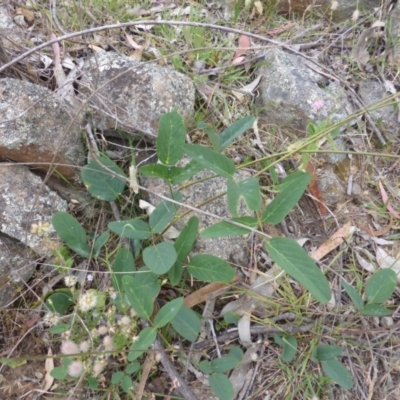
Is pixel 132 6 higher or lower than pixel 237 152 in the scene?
higher

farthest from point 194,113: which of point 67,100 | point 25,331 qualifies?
point 25,331

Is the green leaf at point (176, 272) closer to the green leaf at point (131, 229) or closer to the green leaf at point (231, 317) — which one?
the green leaf at point (131, 229)

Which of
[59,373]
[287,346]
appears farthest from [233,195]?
[59,373]

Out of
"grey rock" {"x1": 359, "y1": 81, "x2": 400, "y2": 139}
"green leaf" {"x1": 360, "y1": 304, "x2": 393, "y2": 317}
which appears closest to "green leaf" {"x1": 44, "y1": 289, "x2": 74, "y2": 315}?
"green leaf" {"x1": 360, "y1": 304, "x2": 393, "y2": 317}

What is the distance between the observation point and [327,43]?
7.21 ft

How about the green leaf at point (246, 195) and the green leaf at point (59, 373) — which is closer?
the green leaf at point (246, 195)

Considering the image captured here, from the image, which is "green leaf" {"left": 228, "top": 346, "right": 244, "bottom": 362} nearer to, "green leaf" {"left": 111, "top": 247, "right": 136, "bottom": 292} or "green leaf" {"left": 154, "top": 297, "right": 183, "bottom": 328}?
"green leaf" {"left": 154, "top": 297, "right": 183, "bottom": 328}

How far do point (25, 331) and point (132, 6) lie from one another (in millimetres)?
1672

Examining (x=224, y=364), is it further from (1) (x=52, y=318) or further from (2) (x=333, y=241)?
(2) (x=333, y=241)

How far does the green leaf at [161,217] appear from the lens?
1331 millimetres

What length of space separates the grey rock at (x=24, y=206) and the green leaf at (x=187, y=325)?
20.6 inches

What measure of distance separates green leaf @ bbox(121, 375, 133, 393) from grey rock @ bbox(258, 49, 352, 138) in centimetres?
121

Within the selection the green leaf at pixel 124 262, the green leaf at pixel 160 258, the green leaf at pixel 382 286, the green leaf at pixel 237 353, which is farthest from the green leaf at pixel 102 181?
the green leaf at pixel 382 286

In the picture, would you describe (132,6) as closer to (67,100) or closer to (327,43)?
(67,100)
